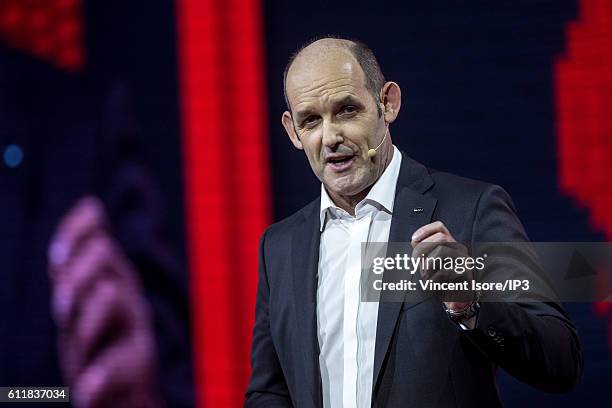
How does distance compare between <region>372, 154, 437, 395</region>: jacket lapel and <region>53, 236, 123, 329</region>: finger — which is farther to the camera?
<region>53, 236, 123, 329</region>: finger

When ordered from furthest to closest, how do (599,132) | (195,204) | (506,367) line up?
(195,204)
(599,132)
(506,367)

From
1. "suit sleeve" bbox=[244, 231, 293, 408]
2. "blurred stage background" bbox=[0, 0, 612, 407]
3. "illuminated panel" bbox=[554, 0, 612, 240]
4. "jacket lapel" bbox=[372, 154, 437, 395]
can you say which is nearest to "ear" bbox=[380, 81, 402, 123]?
"jacket lapel" bbox=[372, 154, 437, 395]

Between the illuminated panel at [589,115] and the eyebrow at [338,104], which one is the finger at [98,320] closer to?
the eyebrow at [338,104]

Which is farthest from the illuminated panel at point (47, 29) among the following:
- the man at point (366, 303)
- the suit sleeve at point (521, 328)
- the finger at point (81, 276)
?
the suit sleeve at point (521, 328)

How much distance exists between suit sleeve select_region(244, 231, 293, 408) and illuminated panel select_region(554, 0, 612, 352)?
1.02 m

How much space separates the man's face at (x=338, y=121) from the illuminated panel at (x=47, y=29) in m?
1.24

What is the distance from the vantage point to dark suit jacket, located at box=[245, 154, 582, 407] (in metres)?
1.36

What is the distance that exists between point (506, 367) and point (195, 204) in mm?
1374

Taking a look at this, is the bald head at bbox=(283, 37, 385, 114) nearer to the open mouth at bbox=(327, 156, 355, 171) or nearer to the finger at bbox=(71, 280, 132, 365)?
the open mouth at bbox=(327, 156, 355, 171)

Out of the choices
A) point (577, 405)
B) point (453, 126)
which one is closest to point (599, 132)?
point (453, 126)

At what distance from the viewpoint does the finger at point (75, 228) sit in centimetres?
258

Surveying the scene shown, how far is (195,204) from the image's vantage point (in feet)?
8.30

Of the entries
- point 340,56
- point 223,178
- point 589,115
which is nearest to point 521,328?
point 340,56

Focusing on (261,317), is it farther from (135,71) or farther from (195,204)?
(135,71)
